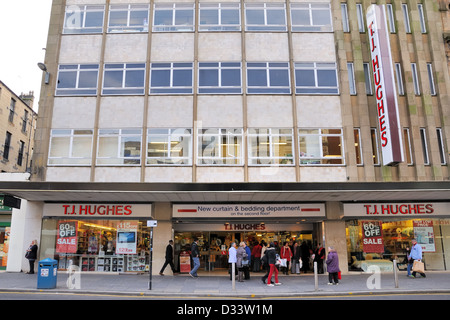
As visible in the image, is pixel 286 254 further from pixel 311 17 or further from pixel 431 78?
pixel 311 17

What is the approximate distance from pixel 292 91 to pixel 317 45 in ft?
9.72

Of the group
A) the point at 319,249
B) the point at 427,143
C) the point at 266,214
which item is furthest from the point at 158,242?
the point at 427,143

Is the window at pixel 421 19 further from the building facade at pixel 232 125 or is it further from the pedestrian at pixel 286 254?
the pedestrian at pixel 286 254

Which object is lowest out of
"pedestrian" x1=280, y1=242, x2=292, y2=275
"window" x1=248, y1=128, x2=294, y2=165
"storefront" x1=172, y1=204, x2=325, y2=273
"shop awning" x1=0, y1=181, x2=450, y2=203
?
"pedestrian" x1=280, y1=242, x2=292, y2=275

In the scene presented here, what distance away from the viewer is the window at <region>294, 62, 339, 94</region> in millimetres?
17953

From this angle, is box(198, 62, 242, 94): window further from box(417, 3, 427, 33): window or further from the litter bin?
the litter bin

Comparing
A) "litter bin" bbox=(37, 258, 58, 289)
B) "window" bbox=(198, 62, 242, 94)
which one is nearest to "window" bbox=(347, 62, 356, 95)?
"window" bbox=(198, 62, 242, 94)

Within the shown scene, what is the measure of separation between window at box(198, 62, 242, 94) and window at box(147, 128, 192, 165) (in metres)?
2.45

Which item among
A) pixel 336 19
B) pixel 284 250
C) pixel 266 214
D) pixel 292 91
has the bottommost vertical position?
pixel 284 250

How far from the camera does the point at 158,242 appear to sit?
1775 centimetres

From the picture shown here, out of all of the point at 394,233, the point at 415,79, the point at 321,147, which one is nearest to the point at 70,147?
the point at 321,147

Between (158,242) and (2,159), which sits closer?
(158,242)

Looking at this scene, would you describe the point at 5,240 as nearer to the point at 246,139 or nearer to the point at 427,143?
the point at 246,139

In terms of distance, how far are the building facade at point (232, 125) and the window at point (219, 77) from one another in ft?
0.32
